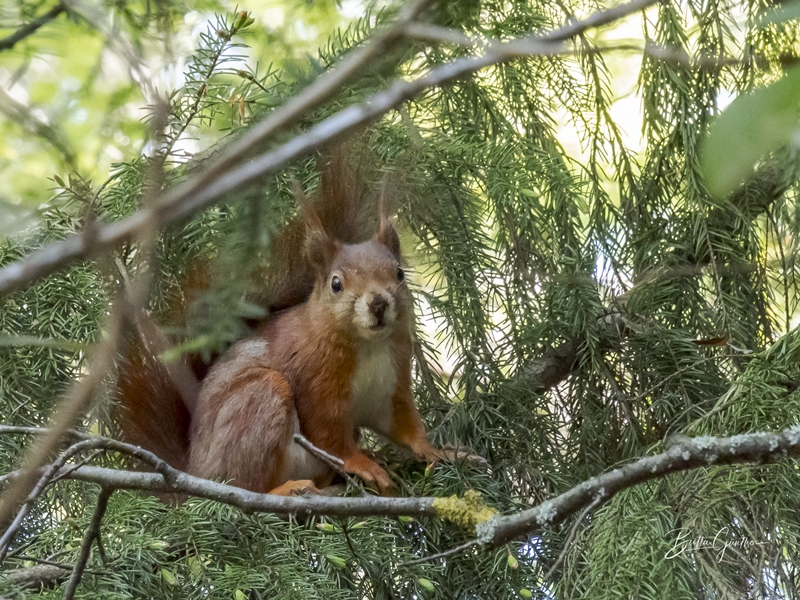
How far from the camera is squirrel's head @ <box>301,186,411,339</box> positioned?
2.07 m

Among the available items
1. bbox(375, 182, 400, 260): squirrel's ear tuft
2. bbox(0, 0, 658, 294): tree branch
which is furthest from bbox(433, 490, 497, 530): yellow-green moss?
bbox(375, 182, 400, 260): squirrel's ear tuft

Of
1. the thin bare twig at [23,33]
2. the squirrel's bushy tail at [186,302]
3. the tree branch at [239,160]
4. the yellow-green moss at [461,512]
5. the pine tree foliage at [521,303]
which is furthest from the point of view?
the squirrel's bushy tail at [186,302]

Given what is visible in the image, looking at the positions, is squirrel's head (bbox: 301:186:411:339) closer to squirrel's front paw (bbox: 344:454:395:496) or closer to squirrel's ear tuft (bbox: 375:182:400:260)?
squirrel's ear tuft (bbox: 375:182:400:260)

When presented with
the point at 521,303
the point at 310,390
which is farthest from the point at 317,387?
the point at 521,303

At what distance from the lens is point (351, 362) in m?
2.18

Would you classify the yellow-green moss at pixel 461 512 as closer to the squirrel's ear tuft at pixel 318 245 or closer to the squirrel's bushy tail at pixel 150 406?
the squirrel's bushy tail at pixel 150 406

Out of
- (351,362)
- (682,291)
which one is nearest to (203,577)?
(351,362)

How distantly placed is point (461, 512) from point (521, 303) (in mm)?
913

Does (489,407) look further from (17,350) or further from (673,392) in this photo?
(17,350)

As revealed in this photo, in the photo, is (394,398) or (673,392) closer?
(673,392)

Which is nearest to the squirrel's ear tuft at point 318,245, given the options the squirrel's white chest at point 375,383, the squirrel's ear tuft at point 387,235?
the squirrel's ear tuft at point 387,235

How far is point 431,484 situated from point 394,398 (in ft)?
1.33
